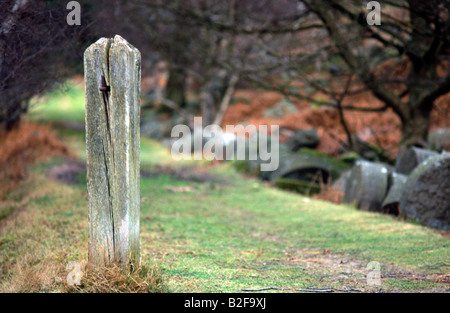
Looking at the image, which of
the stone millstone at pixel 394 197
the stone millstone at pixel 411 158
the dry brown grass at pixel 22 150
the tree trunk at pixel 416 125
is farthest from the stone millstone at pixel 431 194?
the dry brown grass at pixel 22 150

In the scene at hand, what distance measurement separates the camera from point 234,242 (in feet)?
18.7

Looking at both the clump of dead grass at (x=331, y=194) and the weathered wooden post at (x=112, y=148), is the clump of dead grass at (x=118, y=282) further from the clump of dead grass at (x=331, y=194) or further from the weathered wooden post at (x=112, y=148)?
the clump of dead grass at (x=331, y=194)

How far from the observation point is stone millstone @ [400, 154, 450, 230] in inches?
244

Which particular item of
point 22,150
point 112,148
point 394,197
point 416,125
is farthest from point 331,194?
point 22,150

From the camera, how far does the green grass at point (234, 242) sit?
13.0 feet

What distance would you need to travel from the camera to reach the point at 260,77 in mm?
10914

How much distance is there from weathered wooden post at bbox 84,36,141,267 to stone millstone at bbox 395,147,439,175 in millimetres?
6497

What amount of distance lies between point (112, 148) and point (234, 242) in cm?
269

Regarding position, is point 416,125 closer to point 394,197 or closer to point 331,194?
point 331,194

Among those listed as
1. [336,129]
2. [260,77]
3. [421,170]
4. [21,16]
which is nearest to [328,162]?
[260,77]

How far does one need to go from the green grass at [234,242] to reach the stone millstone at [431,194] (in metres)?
0.30

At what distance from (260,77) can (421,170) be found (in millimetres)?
5301

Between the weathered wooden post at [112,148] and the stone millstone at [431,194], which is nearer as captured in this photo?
the weathered wooden post at [112,148]
